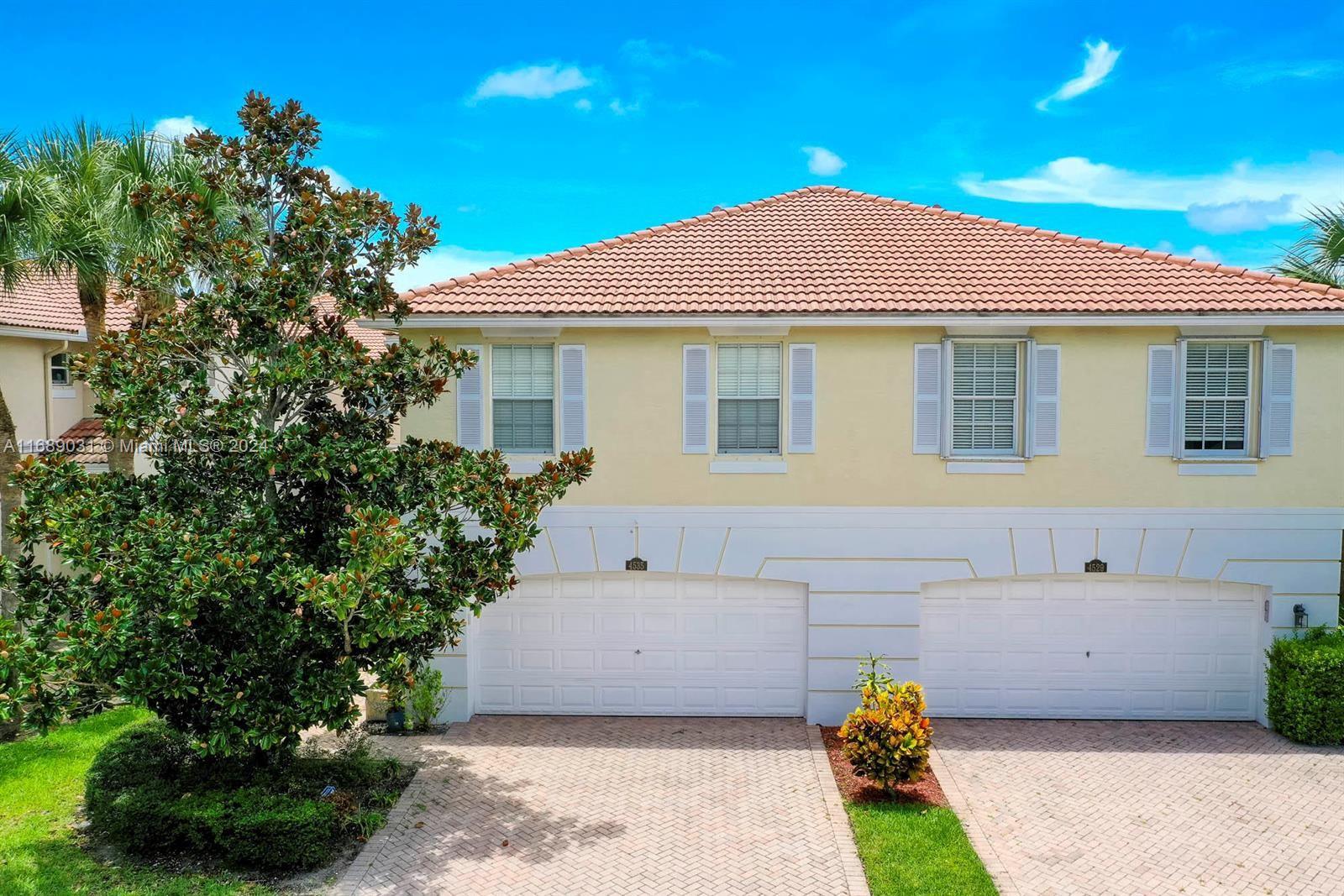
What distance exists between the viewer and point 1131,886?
802 cm

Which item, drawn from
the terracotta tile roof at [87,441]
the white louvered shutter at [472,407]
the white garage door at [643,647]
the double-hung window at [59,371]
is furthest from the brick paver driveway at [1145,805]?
the double-hung window at [59,371]

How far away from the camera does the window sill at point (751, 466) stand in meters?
11.9

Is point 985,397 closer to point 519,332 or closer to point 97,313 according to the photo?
point 519,332

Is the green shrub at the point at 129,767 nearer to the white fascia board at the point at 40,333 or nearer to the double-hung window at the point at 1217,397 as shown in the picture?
the white fascia board at the point at 40,333

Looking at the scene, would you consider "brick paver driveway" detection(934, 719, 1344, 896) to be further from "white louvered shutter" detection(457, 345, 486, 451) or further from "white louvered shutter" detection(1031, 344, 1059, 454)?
"white louvered shutter" detection(457, 345, 486, 451)

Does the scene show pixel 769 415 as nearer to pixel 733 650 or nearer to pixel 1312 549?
pixel 733 650

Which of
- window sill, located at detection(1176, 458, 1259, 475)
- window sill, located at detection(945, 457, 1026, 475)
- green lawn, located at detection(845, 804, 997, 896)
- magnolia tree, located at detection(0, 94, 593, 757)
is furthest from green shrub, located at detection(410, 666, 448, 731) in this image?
window sill, located at detection(1176, 458, 1259, 475)

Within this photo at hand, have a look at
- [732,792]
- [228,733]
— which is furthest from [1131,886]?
[228,733]

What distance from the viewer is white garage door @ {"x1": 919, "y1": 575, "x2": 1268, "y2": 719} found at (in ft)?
40.1

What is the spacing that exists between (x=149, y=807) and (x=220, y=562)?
2.97 m

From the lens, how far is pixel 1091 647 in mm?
12312

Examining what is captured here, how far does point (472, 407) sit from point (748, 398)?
4009mm

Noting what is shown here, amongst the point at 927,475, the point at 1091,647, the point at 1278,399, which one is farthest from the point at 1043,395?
the point at 1091,647

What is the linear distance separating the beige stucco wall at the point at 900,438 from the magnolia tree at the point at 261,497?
268cm
